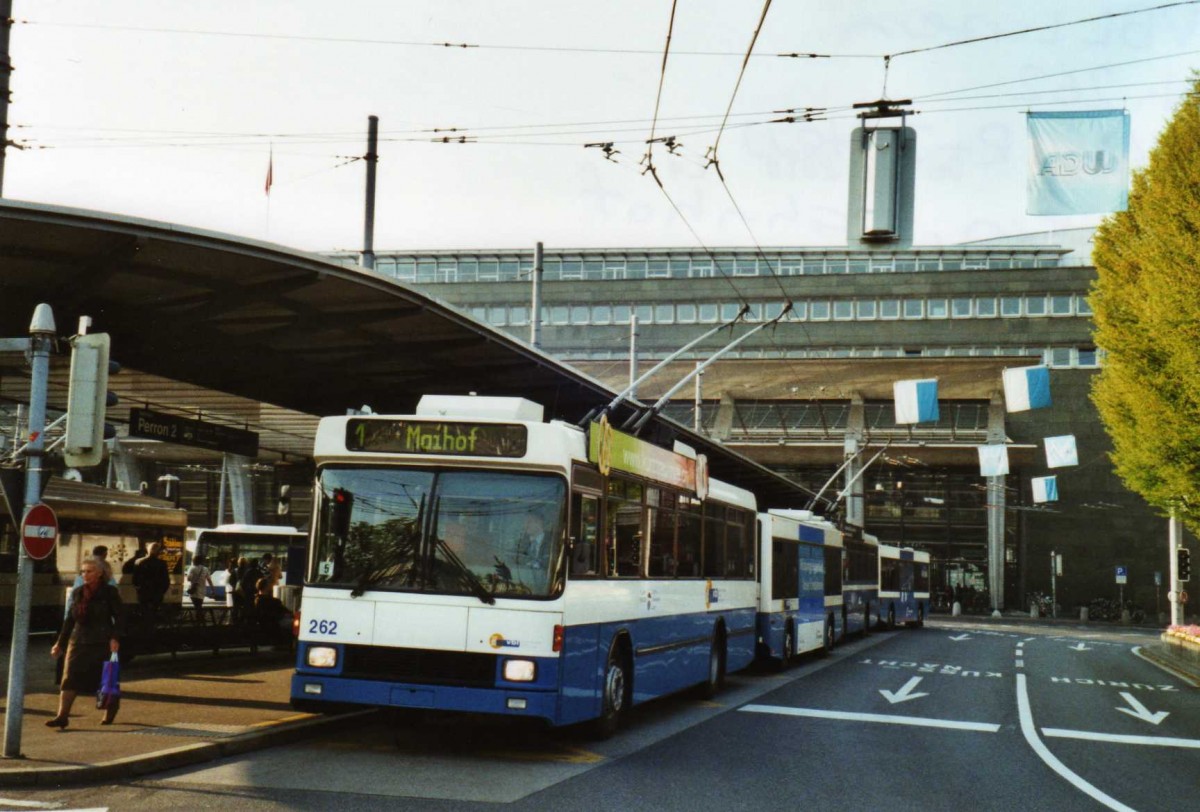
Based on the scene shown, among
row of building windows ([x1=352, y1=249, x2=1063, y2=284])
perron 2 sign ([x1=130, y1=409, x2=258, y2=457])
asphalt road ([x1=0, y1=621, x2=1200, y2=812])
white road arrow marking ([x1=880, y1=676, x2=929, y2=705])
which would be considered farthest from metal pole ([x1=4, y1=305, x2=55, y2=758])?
row of building windows ([x1=352, y1=249, x2=1063, y2=284])

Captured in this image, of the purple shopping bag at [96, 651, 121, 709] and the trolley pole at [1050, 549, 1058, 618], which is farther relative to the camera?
the trolley pole at [1050, 549, 1058, 618]

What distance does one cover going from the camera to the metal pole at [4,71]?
12720mm

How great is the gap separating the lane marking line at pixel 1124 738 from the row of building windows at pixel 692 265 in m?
54.0

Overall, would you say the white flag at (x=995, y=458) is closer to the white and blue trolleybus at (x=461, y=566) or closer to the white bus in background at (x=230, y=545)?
the white bus in background at (x=230, y=545)

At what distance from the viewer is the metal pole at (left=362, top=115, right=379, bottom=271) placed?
1825cm

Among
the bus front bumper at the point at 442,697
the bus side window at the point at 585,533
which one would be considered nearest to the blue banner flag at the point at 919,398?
the bus side window at the point at 585,533

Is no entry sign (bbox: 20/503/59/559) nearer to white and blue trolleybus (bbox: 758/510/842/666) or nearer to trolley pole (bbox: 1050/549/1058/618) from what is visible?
white and blue trolleybus (bbox: 758/510/842/666)

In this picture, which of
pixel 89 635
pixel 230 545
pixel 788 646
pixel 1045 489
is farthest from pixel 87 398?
pixel 1045 489

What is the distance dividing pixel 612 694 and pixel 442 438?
313 centimetres

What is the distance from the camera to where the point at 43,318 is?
10055 millimetres

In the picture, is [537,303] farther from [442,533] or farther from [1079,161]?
[442,533]

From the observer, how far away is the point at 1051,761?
11930mm

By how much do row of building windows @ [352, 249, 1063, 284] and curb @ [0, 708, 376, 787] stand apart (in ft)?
191

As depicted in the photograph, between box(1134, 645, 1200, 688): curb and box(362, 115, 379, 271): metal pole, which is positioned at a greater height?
box(362, 115, 379, 271): metal pole
